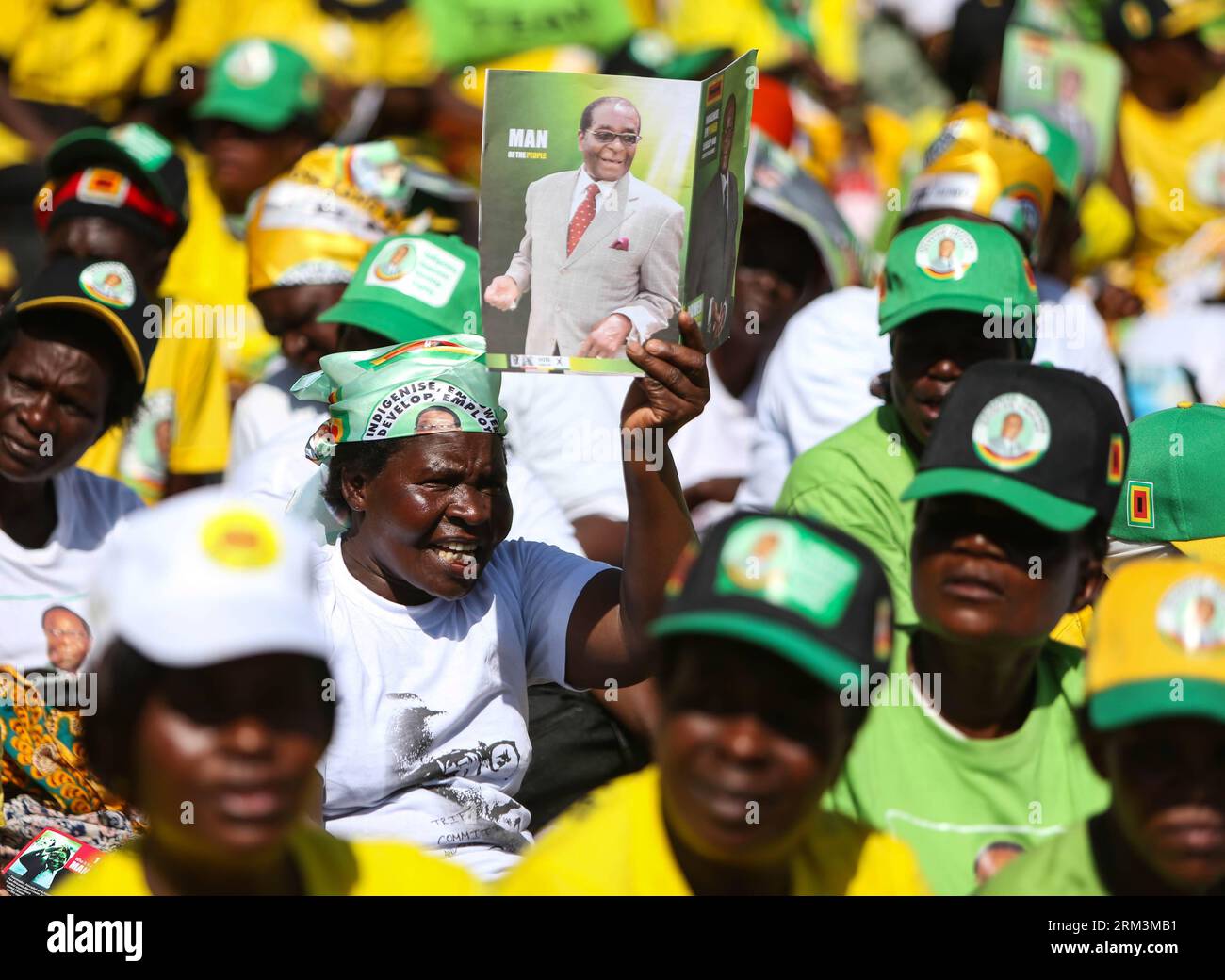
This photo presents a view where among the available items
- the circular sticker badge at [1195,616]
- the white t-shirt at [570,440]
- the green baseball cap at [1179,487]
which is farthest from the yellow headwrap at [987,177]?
the circular sticker badge at [1195,616]

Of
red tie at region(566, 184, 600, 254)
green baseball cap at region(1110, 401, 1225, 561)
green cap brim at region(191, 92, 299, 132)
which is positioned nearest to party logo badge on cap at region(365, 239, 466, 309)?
red tie at region(566, 184, 600, 254)

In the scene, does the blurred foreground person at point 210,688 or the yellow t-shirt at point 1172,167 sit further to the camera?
the yellow t-shirt at point 1172,167

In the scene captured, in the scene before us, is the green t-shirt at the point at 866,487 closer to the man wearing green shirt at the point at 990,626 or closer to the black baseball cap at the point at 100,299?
the man wearing green shirt at the point at 990,626

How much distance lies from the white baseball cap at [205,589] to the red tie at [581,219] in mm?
1035

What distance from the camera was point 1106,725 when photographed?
6.95 feet

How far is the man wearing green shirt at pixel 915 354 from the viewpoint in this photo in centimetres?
365

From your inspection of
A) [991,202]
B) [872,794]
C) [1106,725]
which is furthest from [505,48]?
[1106,725]

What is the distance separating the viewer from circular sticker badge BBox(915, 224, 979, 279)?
3.78 meters

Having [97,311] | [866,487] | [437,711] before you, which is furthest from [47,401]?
[866,487]

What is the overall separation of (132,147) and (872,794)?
12.0 ft

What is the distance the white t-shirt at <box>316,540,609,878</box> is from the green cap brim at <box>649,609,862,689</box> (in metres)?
1.19

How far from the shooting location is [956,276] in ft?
12.4
